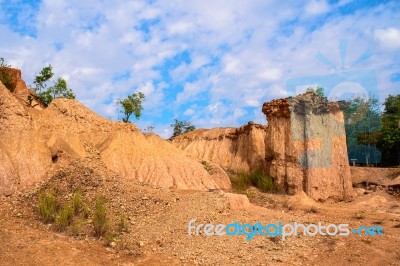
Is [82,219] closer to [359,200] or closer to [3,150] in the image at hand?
[3,150]

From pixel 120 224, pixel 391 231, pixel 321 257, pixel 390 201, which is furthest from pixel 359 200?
pixel 120 224

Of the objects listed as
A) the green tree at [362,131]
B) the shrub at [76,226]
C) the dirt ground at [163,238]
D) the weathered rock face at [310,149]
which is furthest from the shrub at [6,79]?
the green tree at [362,131]

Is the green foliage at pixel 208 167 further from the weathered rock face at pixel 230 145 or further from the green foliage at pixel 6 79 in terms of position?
the green foliage at pixel 6 79

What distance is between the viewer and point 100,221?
26.3 ft

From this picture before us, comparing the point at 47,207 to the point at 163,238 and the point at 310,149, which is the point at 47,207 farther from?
the point at 310,149

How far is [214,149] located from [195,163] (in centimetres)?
912

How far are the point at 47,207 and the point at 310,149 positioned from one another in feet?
29.7

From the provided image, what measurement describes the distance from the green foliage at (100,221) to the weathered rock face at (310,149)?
758 centimetres

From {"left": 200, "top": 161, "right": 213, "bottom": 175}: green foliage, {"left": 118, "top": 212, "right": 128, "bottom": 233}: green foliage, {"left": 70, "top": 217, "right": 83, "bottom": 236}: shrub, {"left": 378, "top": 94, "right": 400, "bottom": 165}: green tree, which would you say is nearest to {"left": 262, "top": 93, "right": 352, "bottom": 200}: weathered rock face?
{"left": 200, "top": 161, "right": 213, "bottom": 175}: green foliage

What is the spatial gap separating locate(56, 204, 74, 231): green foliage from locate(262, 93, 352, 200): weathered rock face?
26.6 ft

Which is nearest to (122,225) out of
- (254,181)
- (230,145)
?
(254,181)

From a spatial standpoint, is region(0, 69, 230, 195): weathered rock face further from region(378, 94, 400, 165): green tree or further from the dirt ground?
region(378, 94, 400, 165): green tree

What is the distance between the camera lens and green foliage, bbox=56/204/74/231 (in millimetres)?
8016

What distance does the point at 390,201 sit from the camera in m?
14.5
